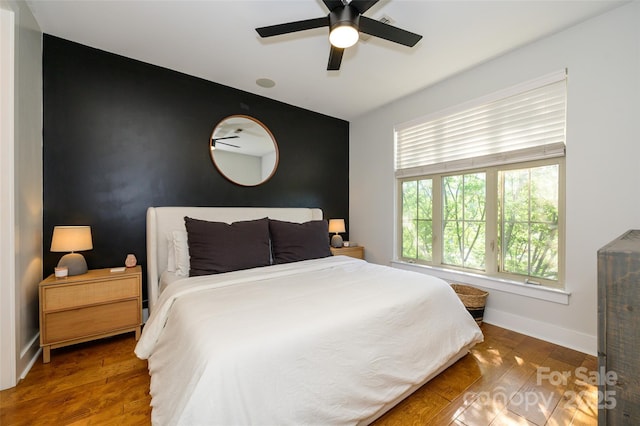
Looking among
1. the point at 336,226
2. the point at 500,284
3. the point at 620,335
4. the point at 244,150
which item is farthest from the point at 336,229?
the point at 620,335

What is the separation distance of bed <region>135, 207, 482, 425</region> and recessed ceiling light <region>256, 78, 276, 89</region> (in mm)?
1807

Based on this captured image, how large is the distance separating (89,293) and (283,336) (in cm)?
198

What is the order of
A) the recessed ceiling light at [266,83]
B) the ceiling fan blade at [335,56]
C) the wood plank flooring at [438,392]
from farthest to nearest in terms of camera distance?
the recessed ceiling light at [266,83]
the ceiling fan blade at [335,56]
the wood plank flooring at [438,392]

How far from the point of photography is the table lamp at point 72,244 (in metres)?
2.12

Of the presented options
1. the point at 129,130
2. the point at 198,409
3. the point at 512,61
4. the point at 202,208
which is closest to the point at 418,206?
the point at 512,61

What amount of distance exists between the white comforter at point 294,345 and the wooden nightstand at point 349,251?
1664 mm

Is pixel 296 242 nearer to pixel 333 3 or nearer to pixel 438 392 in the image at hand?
pixel 438 392

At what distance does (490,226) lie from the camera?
2.83m

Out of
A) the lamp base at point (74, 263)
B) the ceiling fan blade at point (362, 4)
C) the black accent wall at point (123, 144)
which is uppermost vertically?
the ceiling fan blade at point (362, 4)

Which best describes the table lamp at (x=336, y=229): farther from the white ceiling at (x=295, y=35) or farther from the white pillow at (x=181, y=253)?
the white pillow at (x=181, y=253)

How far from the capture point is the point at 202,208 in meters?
2.92

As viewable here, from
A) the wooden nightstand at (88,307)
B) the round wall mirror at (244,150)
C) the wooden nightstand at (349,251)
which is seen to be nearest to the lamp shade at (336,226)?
the wooden nightstand at (349,251)

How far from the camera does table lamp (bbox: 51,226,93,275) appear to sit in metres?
2.12

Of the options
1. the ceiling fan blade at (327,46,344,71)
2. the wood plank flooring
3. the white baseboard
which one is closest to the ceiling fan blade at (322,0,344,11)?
the ceiling fan blade at (327,46,344,71)
